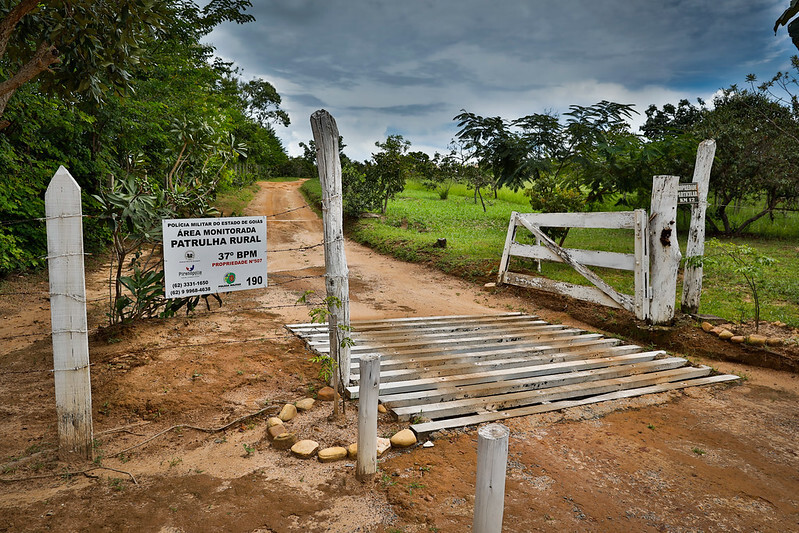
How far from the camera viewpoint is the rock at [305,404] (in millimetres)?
4000

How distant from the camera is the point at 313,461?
3289 millimetres

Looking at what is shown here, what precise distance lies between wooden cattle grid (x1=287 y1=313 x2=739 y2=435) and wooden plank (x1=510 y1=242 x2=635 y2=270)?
1091mm

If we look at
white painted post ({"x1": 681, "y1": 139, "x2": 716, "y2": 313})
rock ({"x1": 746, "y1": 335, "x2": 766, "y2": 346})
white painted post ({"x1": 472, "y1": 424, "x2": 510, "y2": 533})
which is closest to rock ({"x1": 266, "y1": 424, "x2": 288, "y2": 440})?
white painted post ({"x1": 472, "y1": 424, "x2": 510, "y2": 533})

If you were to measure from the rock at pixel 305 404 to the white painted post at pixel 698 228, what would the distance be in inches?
219

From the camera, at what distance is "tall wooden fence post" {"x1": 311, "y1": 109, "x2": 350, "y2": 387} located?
3.98 m

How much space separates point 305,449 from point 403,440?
72 cm

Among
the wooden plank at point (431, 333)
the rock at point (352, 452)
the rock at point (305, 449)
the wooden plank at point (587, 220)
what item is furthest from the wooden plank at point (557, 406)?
the wooden plank at point (587, 220)

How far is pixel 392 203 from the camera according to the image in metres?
23.4

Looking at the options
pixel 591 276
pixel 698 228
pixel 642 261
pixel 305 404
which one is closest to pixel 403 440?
pixel 305 404

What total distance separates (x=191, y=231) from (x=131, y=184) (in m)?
2.00

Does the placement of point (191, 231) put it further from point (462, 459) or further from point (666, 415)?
point (666, 415)

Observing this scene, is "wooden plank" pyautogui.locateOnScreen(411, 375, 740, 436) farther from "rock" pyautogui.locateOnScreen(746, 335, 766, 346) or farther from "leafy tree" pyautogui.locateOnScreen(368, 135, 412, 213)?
"leafy tree" pyautogui.locateOnScreen(368, 135, 412, 213)

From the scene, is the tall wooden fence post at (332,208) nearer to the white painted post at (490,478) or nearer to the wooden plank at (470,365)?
the wooden plank at (470,365)

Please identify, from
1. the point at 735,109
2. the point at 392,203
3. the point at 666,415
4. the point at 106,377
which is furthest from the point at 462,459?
the point at 392,203
